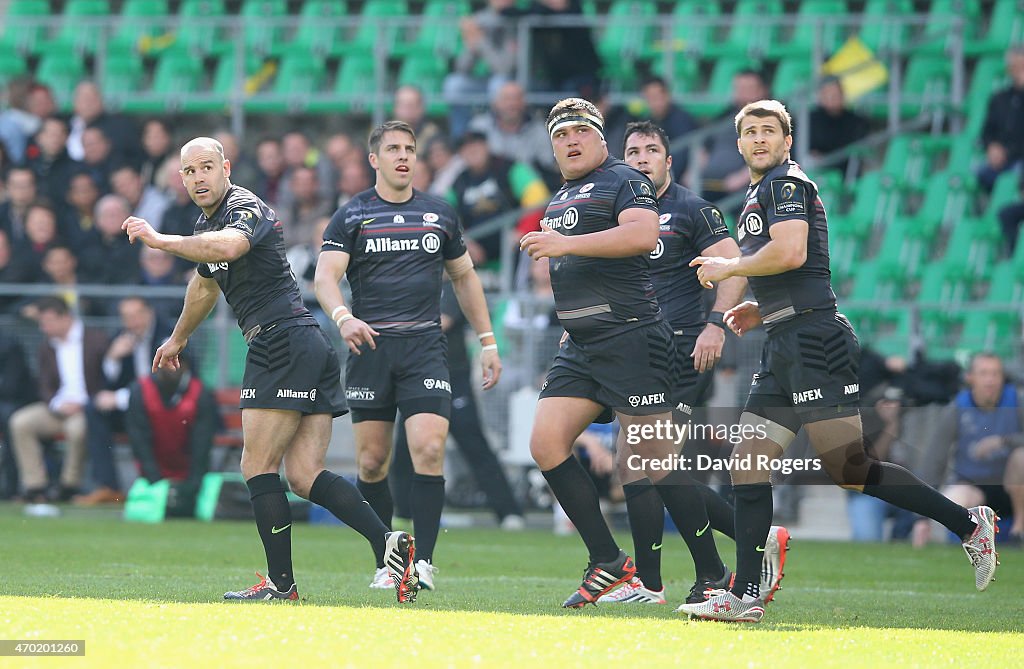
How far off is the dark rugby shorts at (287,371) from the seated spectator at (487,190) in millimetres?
8257

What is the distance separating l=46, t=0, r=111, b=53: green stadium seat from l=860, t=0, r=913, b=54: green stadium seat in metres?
9.64

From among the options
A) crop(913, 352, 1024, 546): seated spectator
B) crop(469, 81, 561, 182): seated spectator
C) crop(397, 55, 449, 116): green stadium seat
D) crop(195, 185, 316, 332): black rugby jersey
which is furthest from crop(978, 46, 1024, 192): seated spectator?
crop(195, 185, 316, 332): black rugby jersey

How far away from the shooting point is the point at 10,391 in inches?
621

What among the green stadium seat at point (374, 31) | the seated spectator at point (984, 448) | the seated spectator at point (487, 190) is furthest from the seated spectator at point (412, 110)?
the seated spectator at point (984, 448)

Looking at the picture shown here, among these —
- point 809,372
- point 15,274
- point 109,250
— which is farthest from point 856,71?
point 809,372

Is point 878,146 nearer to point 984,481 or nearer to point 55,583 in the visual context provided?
point 984,481

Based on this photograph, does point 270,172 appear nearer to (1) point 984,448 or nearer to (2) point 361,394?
(1) point 984,448

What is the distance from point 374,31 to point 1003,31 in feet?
25.1

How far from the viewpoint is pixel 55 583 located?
8227 millimetres

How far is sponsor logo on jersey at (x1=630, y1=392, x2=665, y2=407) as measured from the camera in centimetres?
767

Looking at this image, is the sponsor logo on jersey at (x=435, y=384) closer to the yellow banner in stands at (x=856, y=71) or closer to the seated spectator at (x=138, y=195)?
the seated spectator at (x=138, y=195)

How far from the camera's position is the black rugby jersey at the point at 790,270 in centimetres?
729

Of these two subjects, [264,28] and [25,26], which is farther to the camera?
[25,26]

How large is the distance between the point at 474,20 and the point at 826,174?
4.52m
